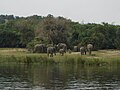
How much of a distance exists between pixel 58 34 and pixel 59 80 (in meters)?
48.2

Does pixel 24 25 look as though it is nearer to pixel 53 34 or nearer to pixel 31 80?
pixel 53 34

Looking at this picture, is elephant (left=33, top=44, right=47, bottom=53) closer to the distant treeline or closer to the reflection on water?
the distant treeline

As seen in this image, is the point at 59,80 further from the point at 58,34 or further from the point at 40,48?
the point at 58,34

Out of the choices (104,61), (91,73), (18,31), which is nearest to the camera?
(91,73)

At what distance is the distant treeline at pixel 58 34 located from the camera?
89.9 metres

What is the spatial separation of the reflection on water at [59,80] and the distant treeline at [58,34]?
35.1 metres

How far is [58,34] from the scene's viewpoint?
90.7m

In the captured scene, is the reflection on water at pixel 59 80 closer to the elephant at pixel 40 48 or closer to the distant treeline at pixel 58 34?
the elephant at pixel 40 48

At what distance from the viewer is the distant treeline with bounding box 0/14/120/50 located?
89875 mm

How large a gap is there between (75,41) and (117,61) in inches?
1381

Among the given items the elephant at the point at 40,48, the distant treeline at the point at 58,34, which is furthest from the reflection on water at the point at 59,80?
the distant treeline at the point at 58,34

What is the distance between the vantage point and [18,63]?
6397 centimetres

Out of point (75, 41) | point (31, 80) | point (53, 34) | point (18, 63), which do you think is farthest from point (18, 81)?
point (75, 41)

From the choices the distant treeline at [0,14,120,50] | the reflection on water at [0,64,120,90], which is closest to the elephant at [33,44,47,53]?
the distant treeline at [0,14,120,50]
